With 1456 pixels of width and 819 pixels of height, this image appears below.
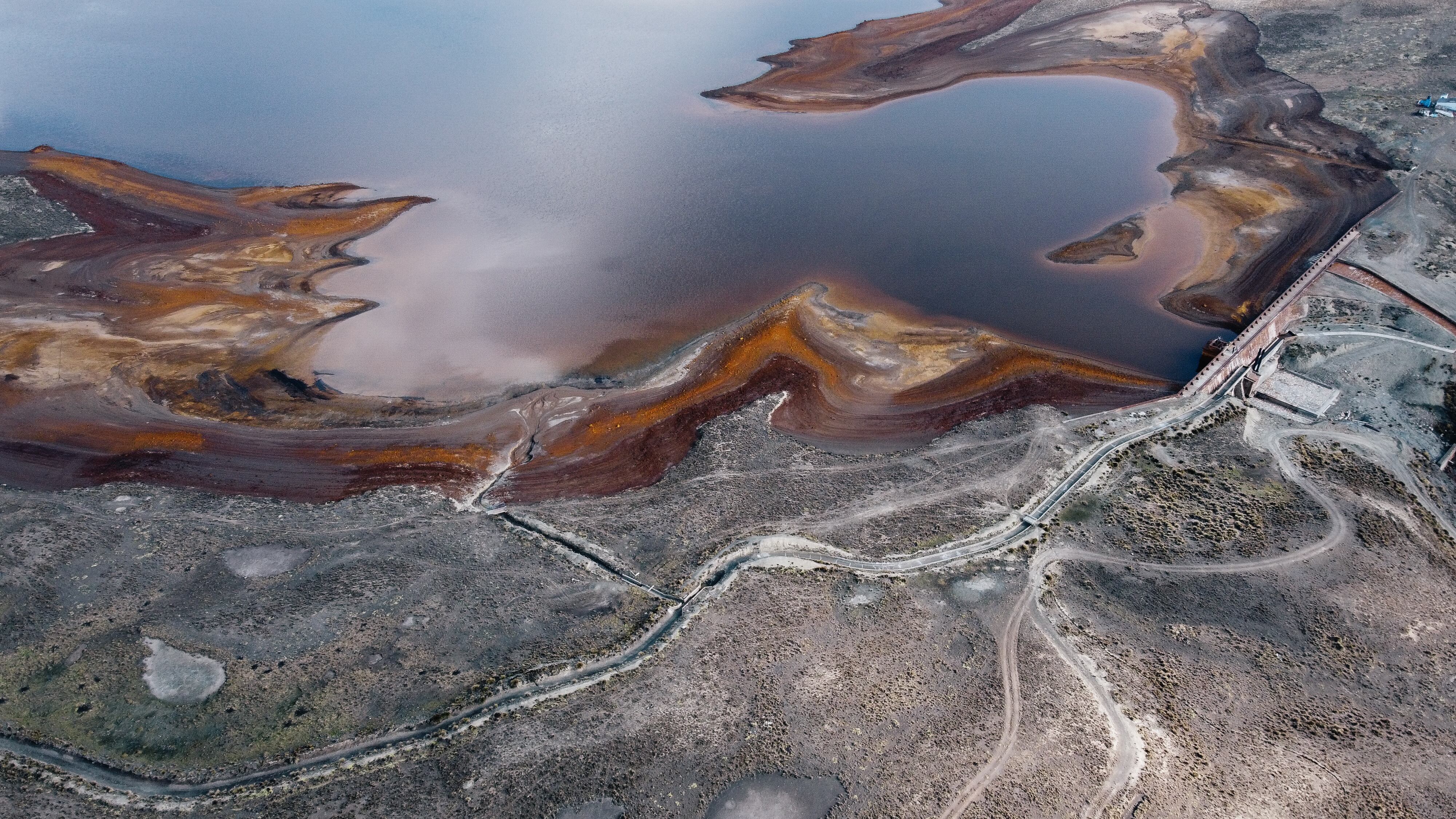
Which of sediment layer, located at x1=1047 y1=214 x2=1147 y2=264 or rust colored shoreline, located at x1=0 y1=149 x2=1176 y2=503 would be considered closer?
rust colored shoreline, located at x1=0 y1=149 x2=1176 y2=503

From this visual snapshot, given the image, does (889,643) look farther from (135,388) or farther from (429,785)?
(135,388)

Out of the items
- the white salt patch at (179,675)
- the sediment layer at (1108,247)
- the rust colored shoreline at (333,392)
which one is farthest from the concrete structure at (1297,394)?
the white salt patch at (179,675)

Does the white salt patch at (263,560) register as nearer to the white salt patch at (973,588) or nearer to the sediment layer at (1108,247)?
the white salt patch at (973,588)

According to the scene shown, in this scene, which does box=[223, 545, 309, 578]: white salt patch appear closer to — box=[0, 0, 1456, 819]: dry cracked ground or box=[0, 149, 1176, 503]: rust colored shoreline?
box=[0, 0, 1456, 819]: dry cracked ground

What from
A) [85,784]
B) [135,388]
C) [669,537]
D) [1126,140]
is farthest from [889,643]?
[1126,140]

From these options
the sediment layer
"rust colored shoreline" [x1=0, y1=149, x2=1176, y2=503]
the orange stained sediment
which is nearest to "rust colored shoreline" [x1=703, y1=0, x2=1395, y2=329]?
the sediment layer

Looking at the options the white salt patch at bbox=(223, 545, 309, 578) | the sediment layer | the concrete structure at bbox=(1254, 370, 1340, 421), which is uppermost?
the sediment layer

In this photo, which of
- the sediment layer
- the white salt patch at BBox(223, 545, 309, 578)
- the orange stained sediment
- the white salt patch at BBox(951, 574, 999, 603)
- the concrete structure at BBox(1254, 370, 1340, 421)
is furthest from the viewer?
the sediment layer
